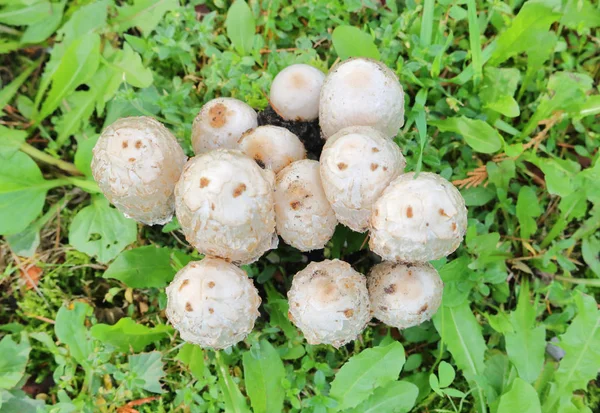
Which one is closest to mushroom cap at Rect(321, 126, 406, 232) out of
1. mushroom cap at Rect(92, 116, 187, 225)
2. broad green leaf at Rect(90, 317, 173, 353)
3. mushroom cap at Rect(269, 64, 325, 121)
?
mushroom cap at Rect(269, 64, 325, 121)

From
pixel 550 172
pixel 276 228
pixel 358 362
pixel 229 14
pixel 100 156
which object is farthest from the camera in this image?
Answer: pixel 229 14

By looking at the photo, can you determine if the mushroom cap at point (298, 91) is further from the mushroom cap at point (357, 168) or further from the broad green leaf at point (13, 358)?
the broad green leaf at point (13, 358)

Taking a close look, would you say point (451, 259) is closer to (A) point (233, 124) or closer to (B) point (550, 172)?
(B) point (550, 172)

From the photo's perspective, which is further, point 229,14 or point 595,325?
point 229,14

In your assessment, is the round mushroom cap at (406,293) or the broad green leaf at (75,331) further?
the broad green leaf at (75,331)

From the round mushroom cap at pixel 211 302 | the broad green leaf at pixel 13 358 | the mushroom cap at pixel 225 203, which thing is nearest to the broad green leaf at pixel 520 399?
the round mushroom cap at pixel 211 302

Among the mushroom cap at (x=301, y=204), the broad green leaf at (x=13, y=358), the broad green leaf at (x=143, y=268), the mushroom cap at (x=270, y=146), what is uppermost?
the mushroom cap at (x=270, y=146)

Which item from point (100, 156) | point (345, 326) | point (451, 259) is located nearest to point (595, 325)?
point (451, 259)
